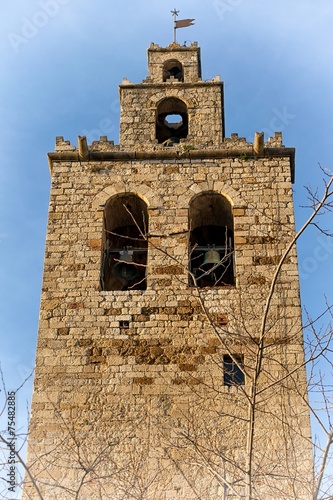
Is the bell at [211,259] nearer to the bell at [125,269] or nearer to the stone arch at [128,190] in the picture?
the bell at [125,269]

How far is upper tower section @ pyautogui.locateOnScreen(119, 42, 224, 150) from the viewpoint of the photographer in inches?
610

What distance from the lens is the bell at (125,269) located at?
1364 cm

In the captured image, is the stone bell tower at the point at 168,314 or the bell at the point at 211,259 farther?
the bell at the point at 211,259

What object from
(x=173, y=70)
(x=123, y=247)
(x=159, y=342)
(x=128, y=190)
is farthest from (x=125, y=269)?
(x=173, y=70)

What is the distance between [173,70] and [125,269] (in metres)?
5.66

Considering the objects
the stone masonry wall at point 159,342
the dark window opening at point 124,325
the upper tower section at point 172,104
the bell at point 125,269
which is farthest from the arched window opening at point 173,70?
the dark window opening at point 124,325

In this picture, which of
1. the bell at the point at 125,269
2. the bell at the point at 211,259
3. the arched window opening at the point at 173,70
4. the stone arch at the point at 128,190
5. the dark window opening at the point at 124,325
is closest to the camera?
the dark window opening at the point at 124,325

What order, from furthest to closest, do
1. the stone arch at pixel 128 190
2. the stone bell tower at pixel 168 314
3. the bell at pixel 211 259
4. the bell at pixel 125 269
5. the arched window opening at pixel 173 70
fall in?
1. the arched window opening at pixel 173 70
2. the stone arch at pixel 128 190
3. the bell at pixel 125 269
4. the bell at pixel 211 259
5. the stone bell tower at pixel 168 314

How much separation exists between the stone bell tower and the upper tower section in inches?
1.4

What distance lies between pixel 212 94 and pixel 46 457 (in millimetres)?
8094

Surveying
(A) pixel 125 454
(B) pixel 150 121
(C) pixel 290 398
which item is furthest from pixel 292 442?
(B) pixel 150 121

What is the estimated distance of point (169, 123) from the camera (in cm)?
1658

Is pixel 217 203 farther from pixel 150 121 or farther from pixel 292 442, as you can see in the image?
pixel 292 442

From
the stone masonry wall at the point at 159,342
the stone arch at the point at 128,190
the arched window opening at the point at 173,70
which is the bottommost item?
the stone masonry wall at the point at 159,342
